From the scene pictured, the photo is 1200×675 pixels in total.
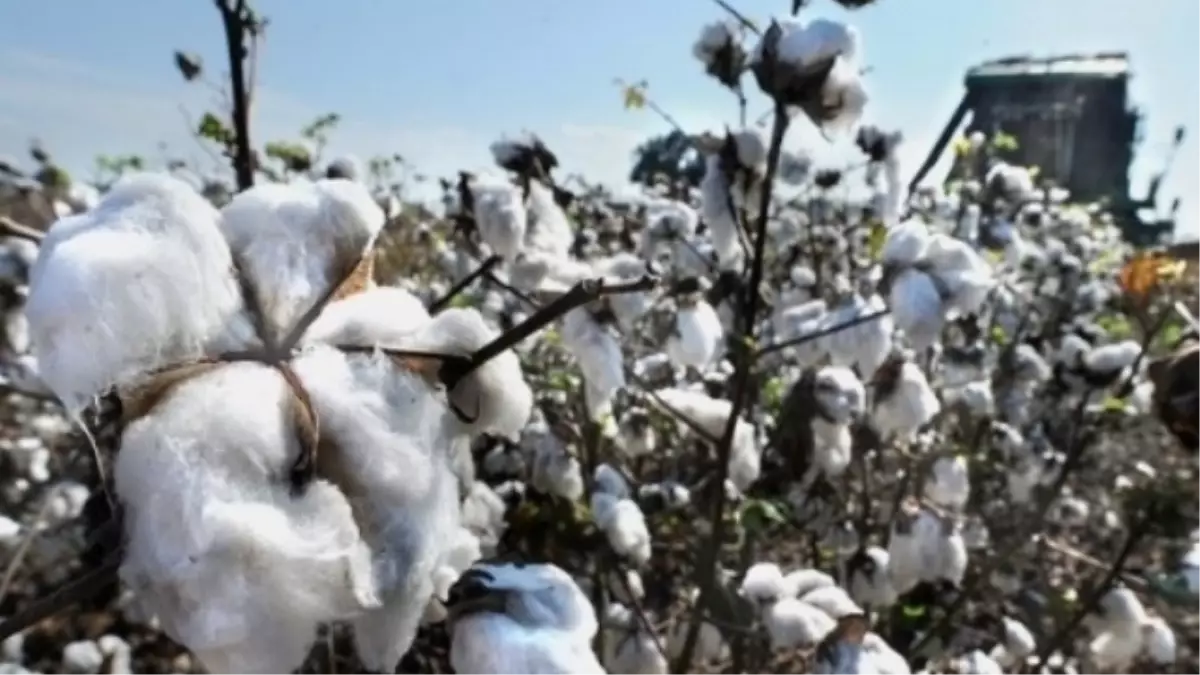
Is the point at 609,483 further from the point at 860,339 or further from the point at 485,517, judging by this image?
the point at 485,517

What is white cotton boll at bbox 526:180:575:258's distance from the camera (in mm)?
2416

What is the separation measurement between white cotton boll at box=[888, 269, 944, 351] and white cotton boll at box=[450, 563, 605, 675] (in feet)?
4.42

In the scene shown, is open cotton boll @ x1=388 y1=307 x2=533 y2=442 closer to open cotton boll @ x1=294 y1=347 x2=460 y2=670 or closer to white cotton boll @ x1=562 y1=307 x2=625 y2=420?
open cotton boll @ x1=294 y1=347 x2=460 y2=670

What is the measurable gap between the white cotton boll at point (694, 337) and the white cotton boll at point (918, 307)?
37 centimetres

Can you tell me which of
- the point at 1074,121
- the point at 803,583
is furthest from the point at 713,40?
the point at 1074,121

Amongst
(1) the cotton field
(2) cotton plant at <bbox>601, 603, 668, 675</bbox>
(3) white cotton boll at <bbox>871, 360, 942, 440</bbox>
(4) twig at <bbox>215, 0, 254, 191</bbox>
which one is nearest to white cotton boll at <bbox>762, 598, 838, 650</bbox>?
(1) the cotton field

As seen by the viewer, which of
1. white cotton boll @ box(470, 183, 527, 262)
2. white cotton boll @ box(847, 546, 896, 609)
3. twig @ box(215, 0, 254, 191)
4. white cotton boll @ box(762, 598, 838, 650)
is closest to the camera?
twig @ box(215, 0, 254, 191)

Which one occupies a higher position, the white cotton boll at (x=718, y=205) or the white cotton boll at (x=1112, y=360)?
the white cotton boll at (x=718, y=205)

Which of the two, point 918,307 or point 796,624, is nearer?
point 796,624

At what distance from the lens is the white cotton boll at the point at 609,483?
102 inches

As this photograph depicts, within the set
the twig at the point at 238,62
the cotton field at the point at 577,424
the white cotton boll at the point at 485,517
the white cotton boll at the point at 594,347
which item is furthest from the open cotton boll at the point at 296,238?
the white cotton boll at the point at 594,347

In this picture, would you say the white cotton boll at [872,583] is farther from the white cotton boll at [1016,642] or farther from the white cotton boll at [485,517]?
the white cotton boll at [485,517]

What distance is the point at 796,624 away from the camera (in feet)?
6.43

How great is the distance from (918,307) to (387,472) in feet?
5.07
